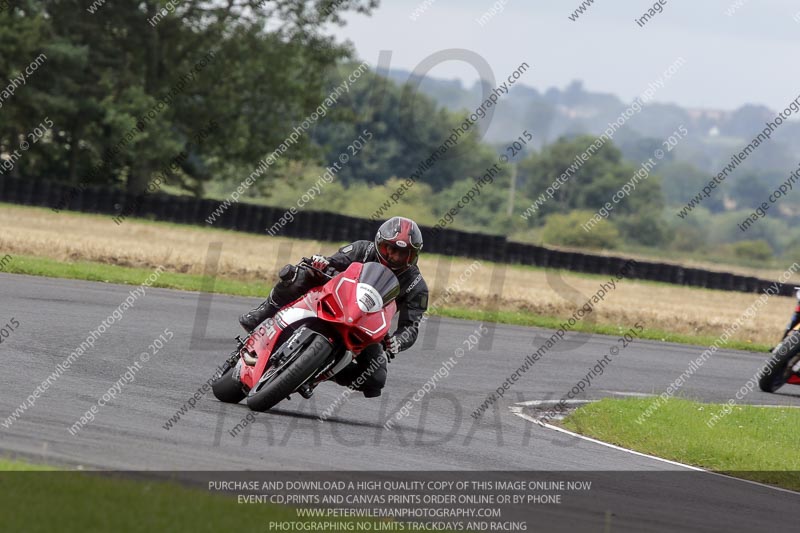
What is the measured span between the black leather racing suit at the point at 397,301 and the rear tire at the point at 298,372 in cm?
61

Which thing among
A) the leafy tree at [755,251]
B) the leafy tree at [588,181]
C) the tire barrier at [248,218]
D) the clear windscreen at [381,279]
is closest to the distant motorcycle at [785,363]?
the clear windscreen at [381,279]

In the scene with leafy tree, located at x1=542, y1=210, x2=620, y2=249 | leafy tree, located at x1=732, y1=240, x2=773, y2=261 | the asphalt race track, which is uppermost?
leafy tree, located at x1=732, y1=240, x2=773, y2=261

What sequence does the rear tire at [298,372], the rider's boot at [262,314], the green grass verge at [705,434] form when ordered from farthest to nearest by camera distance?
the green grass verge at [705,434], the rider's boot at [262,314], the rear tire at [298,372]

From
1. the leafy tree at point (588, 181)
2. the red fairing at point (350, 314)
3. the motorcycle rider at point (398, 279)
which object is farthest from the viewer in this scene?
the leafy tree at point (588, 181)

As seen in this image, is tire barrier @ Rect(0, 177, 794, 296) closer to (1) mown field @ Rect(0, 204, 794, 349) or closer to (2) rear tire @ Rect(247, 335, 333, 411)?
(1) mown field @ Rect(0, 204, 794, 349)

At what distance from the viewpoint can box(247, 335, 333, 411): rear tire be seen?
9008mm

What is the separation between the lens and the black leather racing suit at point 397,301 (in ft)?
31.6

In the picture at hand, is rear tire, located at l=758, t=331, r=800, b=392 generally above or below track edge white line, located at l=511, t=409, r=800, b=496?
above

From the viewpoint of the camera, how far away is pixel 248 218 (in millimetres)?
35656

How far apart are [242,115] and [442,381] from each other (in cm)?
3424

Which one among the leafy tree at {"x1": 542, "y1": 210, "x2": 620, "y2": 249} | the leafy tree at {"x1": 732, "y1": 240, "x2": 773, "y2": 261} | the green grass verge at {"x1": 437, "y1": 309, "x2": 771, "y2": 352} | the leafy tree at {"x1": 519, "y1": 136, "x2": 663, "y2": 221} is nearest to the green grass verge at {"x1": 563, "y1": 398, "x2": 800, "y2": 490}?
the green grass verge at {"x1": 437, "y1": 309, "x2": 771, "y2": 352}

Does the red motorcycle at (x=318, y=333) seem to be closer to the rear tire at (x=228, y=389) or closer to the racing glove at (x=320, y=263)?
the racing glove at (x=320, y=263)

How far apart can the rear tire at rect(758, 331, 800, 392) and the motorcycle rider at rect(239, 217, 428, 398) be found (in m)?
7.85

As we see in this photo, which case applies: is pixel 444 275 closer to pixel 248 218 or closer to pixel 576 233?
pixel 248 218
